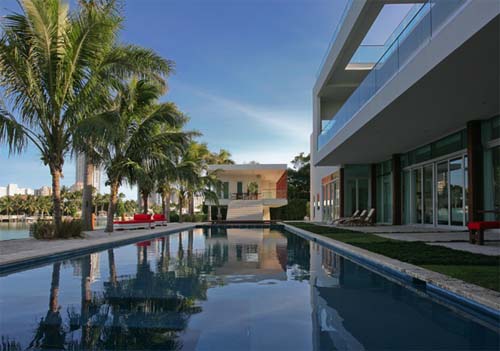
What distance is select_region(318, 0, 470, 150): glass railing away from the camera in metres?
7.76

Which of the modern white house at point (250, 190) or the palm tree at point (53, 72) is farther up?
the palm tree at point (53, 72)

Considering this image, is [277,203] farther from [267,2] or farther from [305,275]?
[305,275]

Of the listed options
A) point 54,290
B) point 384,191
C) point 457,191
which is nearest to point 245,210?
point 384,191

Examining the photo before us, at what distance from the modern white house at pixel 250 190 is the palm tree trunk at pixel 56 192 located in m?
17.6

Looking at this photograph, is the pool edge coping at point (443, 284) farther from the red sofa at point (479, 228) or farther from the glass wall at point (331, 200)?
the glass wall at point (331, 200)

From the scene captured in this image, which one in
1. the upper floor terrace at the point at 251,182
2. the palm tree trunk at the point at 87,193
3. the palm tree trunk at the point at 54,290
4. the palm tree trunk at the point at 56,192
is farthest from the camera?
the upper floor terrace at the point at 251,182

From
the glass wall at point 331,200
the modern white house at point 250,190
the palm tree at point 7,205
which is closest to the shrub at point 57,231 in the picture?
the glass wall at point 331,200

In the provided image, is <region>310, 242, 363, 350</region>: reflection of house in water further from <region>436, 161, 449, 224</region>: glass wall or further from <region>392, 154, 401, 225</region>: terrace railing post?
<region>392, 154, 401, 225</region>: terrace railing post

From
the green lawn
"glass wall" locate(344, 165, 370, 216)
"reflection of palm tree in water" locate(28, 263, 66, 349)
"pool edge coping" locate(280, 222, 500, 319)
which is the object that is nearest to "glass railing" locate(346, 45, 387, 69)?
"glass wall" locate(344, 165, 370, 216)

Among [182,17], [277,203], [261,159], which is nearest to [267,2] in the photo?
[182,17]

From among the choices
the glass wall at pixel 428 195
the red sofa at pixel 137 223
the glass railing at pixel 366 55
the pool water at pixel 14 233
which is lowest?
the pool water at pixel 14 233

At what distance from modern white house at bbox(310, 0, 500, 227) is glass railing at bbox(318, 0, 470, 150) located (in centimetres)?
3

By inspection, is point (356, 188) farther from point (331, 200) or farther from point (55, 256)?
point (55, 256)

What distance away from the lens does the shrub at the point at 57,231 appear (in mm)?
11672
